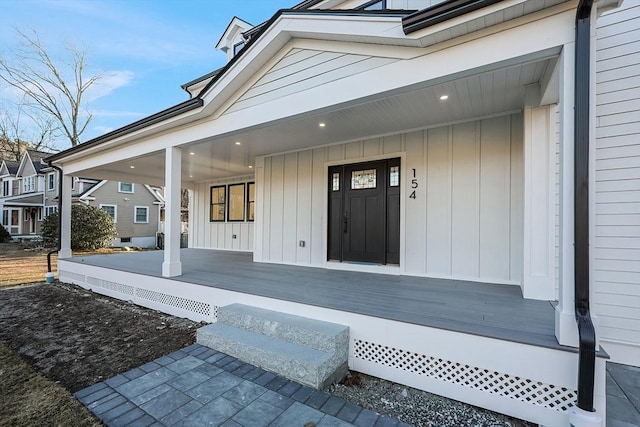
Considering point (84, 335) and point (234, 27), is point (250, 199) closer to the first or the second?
point (234, 27)

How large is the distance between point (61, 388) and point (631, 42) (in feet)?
20.6

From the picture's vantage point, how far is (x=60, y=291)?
6180 millimetres

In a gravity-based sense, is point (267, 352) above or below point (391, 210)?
below

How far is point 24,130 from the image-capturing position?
21359 mm

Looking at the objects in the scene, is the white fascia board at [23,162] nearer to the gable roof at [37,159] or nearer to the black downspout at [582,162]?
the gable roof at [37,159]

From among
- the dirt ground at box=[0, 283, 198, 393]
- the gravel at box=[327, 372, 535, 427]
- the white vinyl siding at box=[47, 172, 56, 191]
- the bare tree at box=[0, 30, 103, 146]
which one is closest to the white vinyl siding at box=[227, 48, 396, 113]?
the gravel at box=[327, 372, 535, 427]

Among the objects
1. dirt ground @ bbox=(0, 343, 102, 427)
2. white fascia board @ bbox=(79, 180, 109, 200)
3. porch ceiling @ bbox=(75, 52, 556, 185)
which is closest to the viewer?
dirt ground @ bbox=(0, 343, 102, 427)

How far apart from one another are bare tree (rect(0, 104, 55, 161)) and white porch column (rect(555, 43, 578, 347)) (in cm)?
2552

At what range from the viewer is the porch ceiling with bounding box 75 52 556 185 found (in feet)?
9.97

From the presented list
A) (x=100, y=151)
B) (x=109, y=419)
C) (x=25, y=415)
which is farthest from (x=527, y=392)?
(x=100, y=151)

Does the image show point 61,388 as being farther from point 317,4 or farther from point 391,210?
point 317,4

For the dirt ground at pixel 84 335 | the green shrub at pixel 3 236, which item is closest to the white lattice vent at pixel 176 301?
the dirt ground at pixel 84 335

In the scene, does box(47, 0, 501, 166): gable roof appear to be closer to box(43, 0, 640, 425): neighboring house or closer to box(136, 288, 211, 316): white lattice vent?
box(43, 0, 640, 425): neighboring house

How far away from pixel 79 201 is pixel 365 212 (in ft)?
58.9
